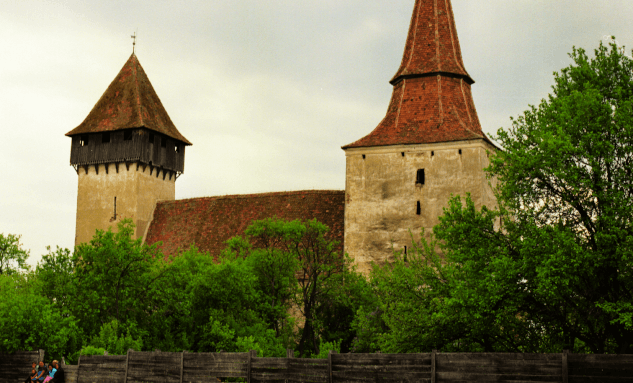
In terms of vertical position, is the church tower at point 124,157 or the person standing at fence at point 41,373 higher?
the church tower at point 124,157

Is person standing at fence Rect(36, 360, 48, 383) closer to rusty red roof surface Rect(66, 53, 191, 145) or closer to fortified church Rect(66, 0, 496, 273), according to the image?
fortified church Rect(66, 0, 496, 273)

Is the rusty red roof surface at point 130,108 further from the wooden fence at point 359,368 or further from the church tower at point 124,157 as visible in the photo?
the wooden fence at point 359,368

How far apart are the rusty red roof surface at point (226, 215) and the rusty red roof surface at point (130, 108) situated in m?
5.25

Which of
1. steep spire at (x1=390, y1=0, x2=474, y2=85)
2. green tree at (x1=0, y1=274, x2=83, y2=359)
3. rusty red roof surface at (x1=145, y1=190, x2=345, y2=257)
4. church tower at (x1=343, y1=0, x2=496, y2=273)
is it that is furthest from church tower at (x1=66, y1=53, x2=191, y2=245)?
green tree at (x1=0, y1=274, x2=83, y2=359)

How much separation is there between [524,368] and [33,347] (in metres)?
15.8

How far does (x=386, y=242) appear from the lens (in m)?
35.4

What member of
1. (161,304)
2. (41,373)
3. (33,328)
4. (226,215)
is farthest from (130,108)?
(41,373)

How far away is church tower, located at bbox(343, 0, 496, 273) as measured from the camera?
3519 centimetres

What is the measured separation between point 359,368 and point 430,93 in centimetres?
2297

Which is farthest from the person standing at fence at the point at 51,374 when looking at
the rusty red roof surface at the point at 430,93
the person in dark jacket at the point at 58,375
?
the rusty red roof surface at the point at 430,93

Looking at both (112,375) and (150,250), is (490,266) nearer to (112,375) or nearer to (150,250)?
(112,375)

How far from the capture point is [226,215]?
139 ft

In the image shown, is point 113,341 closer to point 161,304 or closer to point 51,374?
point 51,374

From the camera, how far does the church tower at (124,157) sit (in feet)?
145
